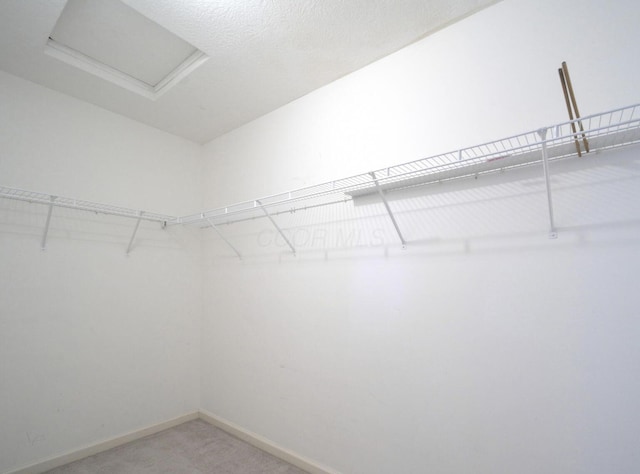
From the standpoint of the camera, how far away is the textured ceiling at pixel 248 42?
144cm

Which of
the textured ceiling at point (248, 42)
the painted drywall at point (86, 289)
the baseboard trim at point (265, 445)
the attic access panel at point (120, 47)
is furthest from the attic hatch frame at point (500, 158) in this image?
the baseboard trim at point (265, 445)

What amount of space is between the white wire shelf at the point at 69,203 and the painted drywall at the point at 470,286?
38.7 inches

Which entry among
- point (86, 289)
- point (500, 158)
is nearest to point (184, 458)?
point (86, 289)

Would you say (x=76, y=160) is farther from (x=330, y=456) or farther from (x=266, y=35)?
(x=330, y=456)

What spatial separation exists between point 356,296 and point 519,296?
766mm

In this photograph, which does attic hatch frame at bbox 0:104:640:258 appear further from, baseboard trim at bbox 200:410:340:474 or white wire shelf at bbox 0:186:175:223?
baseboard trim at bbox 200:410:340:474

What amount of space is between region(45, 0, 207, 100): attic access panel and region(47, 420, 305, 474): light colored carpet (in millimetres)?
2353

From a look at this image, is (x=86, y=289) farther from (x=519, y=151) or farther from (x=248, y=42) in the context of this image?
(x=519, y=151)

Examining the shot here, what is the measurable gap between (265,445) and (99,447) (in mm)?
1055

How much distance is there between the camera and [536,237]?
3.98ft

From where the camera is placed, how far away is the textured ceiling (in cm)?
144

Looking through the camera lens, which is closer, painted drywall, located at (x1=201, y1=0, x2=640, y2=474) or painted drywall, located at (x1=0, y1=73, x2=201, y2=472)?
painted drywall, located at (x1=201, y1=0, x2=640, y2=474)

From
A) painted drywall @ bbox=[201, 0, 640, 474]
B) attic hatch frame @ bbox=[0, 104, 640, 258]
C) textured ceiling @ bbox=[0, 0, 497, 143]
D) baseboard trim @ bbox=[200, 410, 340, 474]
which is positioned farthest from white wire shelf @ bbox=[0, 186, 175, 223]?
baseboard trim @ bbox=[200, 410, 340, 474]

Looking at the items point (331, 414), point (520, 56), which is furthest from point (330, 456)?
point (520, 56)
